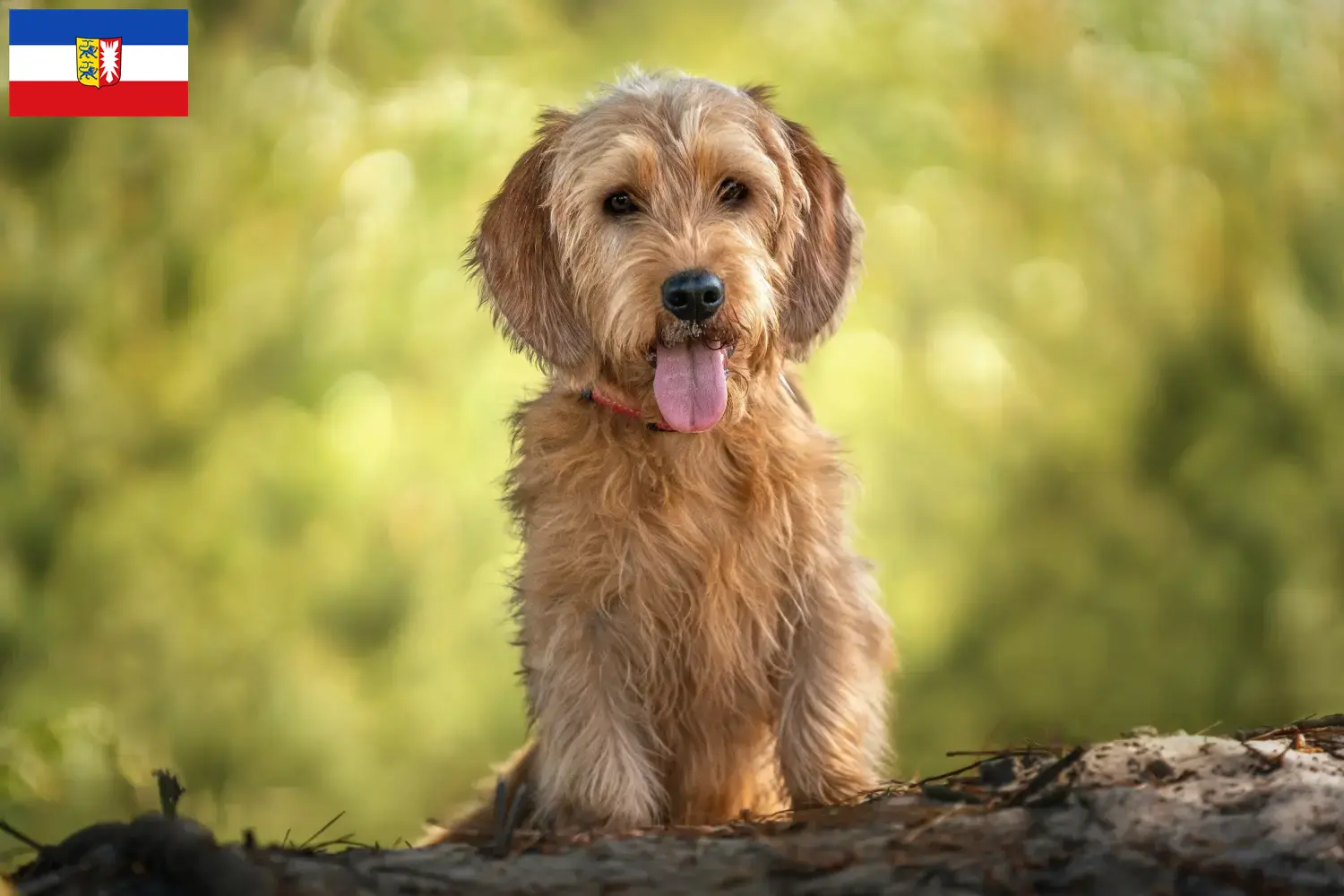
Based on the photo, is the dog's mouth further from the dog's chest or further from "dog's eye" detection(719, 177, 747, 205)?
"dog's eye" detection(719, 177, 747, 205)

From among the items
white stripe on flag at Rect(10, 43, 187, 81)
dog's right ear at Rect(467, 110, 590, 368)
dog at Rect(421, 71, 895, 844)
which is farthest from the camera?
white stripe on flag at Rect(10, 43, 187, 81)

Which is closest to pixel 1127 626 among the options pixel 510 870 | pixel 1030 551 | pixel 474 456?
pixel 1030 551

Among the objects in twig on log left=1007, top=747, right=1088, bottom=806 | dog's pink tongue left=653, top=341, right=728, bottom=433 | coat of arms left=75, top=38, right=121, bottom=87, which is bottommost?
twig on log left=1007, top=747, right=1088, bottom=806

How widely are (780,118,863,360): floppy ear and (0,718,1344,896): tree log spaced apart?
1506mm

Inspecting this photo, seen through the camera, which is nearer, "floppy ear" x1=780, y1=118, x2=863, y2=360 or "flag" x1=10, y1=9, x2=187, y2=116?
"floppy ear" x1=780, y1=118, x2=863, y2=360

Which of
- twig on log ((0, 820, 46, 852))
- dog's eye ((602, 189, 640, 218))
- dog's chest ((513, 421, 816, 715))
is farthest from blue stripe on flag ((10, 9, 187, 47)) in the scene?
twig on log ((0, 820, 46, 852))

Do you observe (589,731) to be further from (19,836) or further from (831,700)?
(19,836)

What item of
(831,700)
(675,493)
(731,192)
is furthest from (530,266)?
→ (831,700)

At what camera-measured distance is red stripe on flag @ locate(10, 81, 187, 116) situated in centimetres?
653

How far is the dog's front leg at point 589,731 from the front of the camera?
4.04 meters

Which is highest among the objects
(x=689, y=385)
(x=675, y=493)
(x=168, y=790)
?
(x=689, y=385)

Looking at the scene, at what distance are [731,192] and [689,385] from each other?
612mm

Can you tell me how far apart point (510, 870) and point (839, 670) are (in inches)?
54.3

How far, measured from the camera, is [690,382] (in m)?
3.95
